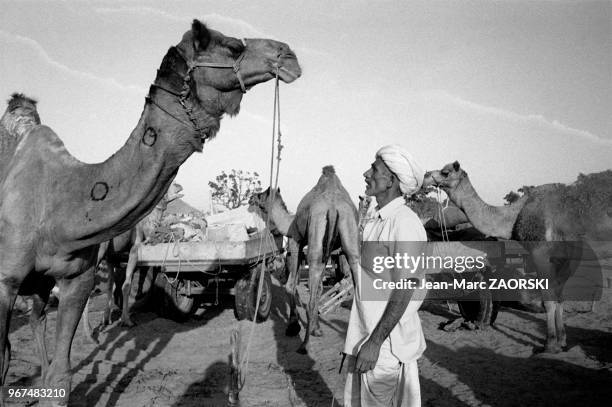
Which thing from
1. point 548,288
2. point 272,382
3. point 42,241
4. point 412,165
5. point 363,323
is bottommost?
point 272,382

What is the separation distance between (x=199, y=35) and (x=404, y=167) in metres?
1.55

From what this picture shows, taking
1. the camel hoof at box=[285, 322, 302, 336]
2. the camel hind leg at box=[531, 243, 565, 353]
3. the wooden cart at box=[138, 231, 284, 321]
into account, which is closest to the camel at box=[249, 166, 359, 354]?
the camel hoof at box=[285, 322, 302, 336]

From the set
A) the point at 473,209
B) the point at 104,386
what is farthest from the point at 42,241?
the point at 473,209

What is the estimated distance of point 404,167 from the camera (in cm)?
288

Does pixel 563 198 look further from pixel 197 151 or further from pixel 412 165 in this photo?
pixel 197 151

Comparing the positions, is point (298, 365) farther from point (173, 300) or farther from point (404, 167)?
point (404, 167)

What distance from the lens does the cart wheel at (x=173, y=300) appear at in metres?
8.80

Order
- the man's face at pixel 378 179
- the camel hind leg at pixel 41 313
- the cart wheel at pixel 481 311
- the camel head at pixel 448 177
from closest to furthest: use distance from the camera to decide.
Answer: the man's face at pixel 378 179 < the camel hind leg at pixel 41 313 < the cart wheel at pixel 481 311 < the camel head at pixel 448 177

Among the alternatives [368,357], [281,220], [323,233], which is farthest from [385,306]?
[281,220]

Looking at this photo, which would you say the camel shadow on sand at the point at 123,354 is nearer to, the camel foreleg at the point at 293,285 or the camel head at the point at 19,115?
the camel foreleg at the point at 293,285

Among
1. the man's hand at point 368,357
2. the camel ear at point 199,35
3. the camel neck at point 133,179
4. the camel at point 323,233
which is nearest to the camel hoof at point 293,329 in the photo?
the camel at point 323,233

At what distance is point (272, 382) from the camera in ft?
19.1

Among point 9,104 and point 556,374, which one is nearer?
point 9,104

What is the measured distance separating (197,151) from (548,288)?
21.3 ft
